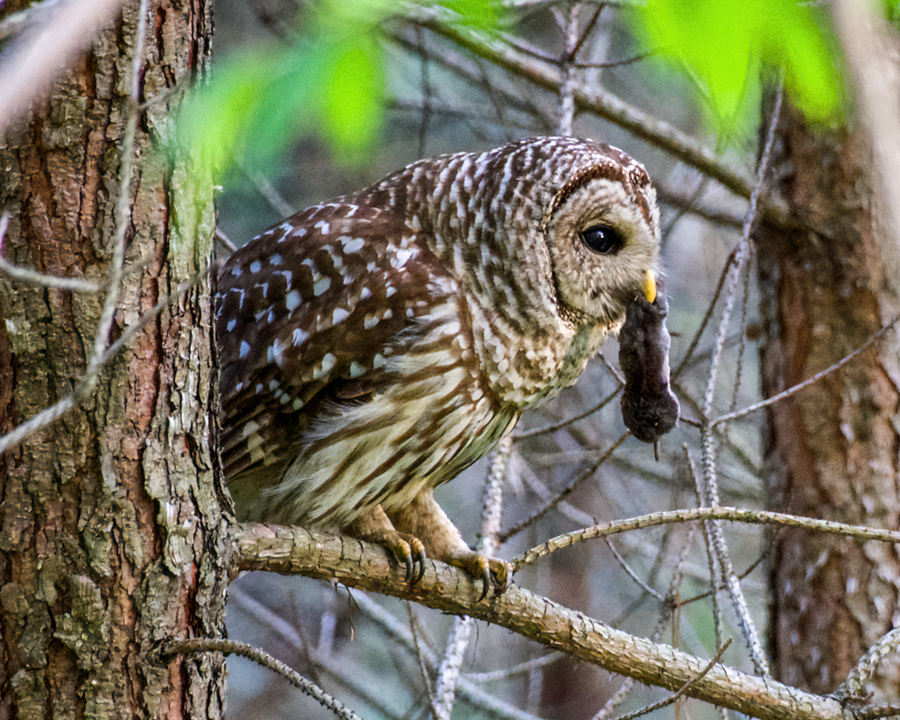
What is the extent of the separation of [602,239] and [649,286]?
195 millimetres

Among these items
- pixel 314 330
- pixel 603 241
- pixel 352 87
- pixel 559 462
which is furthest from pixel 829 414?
pixel 352 87

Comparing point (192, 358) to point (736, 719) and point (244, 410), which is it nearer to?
point (244, 410)

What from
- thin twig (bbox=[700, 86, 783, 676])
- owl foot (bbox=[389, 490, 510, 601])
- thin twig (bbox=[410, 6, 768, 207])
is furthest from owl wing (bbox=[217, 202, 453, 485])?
thin twig (bbox=[410, 6, 768, 207])

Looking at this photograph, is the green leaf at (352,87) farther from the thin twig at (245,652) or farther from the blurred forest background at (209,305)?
the thin twig at (245,652)

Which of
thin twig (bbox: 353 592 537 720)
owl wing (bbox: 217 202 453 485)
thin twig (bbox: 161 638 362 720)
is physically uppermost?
owl wing (bbox: 217 202 453 485)

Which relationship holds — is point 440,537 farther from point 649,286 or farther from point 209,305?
point 209,305

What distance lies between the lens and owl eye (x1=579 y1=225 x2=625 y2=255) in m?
2.58

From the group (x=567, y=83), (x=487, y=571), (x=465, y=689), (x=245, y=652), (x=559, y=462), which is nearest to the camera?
(x=245, y=652)

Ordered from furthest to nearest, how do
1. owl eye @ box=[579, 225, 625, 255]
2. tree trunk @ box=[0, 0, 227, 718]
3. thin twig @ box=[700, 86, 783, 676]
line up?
owl eye @ box=[579, 225, 625, 255]
thin twig @ box=[700, 86, 783, 676]
tree trunk @ box=[0, 0, 227, 718]

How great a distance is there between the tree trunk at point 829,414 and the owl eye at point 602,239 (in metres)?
1.07

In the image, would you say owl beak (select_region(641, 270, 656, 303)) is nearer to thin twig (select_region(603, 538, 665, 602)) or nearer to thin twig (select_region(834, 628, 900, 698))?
thin twig (select_region(603, 538, 665, 602))

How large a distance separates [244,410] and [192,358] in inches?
32.3

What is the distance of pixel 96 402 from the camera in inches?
58.0

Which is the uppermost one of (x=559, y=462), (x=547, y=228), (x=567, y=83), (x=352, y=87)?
(x=567, y=83)
